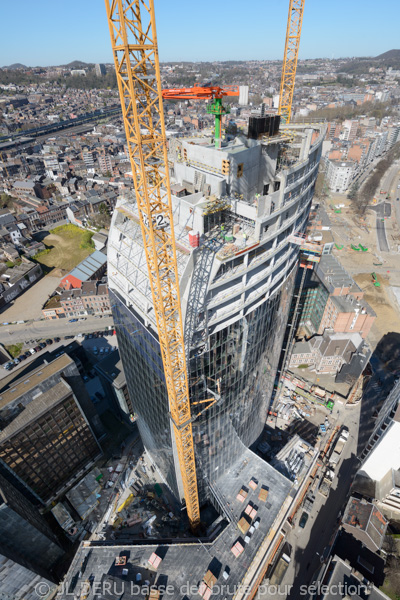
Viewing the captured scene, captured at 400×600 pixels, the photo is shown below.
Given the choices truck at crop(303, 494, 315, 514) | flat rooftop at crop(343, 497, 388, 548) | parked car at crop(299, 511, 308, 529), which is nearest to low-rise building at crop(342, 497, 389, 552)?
flat rooftop at crop(343, 497, 388, 548)

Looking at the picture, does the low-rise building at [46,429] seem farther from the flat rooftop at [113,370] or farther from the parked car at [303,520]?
the parked car at [303,520]

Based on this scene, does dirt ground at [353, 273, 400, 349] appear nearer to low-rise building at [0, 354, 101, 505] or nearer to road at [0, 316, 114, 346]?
low-rise building at [0, 354, 101, 505]

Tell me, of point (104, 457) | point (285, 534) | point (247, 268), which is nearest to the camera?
point (247, 268)

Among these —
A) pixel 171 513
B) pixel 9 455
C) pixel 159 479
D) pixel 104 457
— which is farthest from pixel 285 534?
pixel 9 455

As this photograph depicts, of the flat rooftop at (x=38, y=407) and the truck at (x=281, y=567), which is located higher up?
the flat rooftop at (x=38, y=407)

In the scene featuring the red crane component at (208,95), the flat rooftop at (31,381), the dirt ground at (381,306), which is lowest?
the dirt ground at (381,306)

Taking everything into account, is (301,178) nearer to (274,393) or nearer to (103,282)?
(274,393)

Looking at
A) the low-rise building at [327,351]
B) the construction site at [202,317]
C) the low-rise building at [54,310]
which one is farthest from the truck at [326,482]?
the low-rise building at [54,310]
